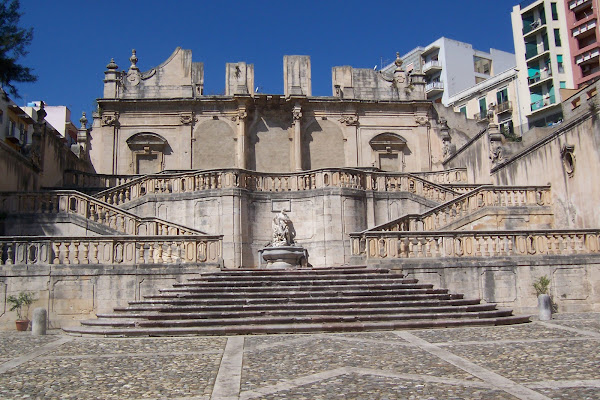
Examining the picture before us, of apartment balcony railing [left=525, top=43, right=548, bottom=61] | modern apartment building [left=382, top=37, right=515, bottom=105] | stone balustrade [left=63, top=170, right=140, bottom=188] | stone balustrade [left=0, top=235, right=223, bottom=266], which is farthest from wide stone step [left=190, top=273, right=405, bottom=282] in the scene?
modern apartment building [left=382, top=37, right=515, bottom=105]

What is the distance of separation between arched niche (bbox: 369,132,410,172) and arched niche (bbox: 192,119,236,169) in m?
7.95

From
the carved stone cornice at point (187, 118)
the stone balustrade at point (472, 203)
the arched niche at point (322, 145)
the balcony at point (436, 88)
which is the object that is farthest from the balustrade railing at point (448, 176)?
the balcony at point (436, 88)

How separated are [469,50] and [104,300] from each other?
54653 mm

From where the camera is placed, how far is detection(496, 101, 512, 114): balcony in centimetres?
4972

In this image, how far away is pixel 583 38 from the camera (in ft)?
151

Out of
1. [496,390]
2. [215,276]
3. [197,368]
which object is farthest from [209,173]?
[496,390]

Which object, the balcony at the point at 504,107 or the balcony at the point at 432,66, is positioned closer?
the balcony at the point at 504,107

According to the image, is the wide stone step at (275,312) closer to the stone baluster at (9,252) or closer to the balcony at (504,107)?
the stone baluster at (9,252)

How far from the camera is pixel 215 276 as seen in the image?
15.4m

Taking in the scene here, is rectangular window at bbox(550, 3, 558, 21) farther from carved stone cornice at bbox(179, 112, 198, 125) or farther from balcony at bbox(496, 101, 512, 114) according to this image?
carved stone cornice at bbox(179, 112, 198, 125)

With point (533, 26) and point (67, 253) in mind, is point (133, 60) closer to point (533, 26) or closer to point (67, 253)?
point (67, 253)

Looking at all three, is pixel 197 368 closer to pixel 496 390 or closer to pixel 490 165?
pixel 496 390

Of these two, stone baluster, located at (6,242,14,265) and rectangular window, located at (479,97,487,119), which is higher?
rectangular window, located at (479,97,487,119)

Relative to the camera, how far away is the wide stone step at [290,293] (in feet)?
46.9
